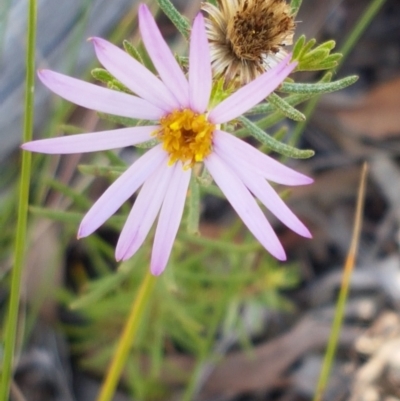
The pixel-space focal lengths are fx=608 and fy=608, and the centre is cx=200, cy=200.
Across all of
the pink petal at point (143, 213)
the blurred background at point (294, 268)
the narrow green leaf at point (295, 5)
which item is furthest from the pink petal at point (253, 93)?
the blurred background at point (294, 268)

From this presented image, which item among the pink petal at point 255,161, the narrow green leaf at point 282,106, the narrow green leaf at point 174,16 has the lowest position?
the pink petal at point 255,161

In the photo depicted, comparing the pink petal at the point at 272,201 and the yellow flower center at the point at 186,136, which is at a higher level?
the yellow flower center at the point at 186,136

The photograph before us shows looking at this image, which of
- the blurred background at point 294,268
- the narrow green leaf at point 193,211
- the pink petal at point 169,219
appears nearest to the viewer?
the pink petal at point 169,219

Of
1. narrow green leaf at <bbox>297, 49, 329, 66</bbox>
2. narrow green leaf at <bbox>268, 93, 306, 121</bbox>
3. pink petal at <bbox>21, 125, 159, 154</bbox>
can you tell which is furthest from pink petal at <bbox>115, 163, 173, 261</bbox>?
narrow green leaf at <bbox>297, 49, 329, 66</bbox>

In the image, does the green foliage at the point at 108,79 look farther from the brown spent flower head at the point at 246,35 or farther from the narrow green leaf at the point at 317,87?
the narrow green leaf at the point at 317,87

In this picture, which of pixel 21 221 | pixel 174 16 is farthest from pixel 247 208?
pixel 21 221

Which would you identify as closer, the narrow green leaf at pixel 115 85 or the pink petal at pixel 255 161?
the pink petal at pixel 255 161

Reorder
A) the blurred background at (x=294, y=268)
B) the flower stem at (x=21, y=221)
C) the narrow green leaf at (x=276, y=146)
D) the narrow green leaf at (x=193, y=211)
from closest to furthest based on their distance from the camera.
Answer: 1. the narrow green leaf at (x=276, y=146)
2. the flower stem at (x=21, y=221)
3. the narrow green leaf at (x=193, y=211)
4. the blurred background at (x=294, y=268)

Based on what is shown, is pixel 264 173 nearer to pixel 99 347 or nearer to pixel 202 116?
pixel 202 116

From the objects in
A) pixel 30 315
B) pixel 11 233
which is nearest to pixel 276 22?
pixel 11 233
